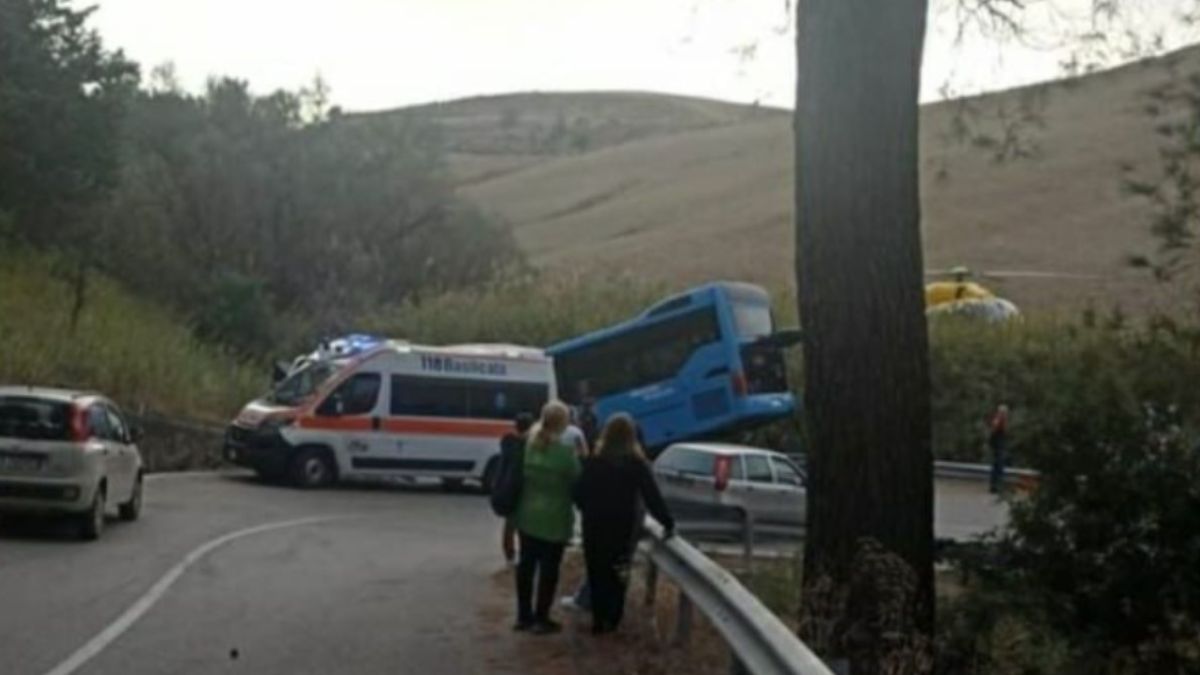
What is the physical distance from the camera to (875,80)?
39.9 ft

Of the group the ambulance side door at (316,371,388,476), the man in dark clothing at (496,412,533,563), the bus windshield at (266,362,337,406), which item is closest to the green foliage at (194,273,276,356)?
the bus windshield at (266,362,337,406)

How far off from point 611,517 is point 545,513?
74 centimetres

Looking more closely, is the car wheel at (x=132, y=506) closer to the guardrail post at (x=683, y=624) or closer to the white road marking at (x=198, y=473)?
the white road marking at (x=198, y=473)

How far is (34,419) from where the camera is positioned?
909 inches

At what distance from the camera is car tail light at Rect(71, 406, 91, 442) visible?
909 inches

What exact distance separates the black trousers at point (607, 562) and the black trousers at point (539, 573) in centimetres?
55

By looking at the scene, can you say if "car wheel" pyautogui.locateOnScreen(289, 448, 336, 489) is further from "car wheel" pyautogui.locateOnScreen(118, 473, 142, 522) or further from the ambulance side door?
"car wheel" pyautogui.locateOnScreen(118, 473, 142, 522)

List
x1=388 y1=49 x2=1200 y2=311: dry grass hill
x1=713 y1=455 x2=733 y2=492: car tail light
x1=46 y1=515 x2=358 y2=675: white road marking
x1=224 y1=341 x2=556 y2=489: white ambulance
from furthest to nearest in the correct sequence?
1. x1=388 y1=49 x2=1200 y2=311: dry grass hill
2. x1=224 y1=341 x2=556 y2=489: white ambulance
3. x1=713 y1=455 x2=733 y2=492: car tail light
4. x1=46 y1=515 x2=358 y2=675: white road marking

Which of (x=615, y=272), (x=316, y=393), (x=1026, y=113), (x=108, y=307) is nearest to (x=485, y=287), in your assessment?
(x=615, y=272)

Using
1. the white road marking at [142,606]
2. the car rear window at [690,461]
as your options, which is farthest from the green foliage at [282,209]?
the white road marking at [142,606]

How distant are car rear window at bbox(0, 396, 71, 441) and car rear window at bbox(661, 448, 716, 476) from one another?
827cm

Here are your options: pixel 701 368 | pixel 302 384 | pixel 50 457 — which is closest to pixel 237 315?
pixel 302 384

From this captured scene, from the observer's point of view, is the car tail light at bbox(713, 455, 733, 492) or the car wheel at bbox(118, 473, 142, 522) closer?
the car wheel at bbox(118, 473, 142, 522)

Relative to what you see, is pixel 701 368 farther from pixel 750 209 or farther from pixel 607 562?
pixel 750 209
